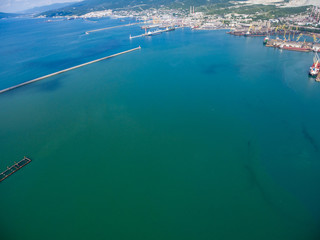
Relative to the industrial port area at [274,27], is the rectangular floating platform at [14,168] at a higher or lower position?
lower

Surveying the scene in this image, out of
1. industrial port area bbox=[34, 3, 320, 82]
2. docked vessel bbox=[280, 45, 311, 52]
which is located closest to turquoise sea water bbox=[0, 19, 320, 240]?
docked vessel bbox=[280, 45, 311, 52]

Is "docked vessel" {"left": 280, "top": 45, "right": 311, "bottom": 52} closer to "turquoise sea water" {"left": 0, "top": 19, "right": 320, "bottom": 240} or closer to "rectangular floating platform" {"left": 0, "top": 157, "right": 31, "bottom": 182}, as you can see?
"turquoise sea water" {"left": 0, "top": 19, "right": 320, "bottom": 240}

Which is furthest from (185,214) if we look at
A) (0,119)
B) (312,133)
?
(0,119)

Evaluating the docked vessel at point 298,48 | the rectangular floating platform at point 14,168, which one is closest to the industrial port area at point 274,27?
the docked vessel at point 298,48

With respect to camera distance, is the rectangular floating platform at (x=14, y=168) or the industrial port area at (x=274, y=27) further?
the industrial port area at (x=274, y=27)

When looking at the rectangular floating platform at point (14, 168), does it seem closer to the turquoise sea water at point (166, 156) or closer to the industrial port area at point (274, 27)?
the turquoise sea water at point (166, 156)

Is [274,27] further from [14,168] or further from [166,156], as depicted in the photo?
[14,168]

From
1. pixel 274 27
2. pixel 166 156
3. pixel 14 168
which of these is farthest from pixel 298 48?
pixel 14 168

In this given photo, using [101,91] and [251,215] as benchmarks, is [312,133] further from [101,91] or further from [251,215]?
[101,91]
